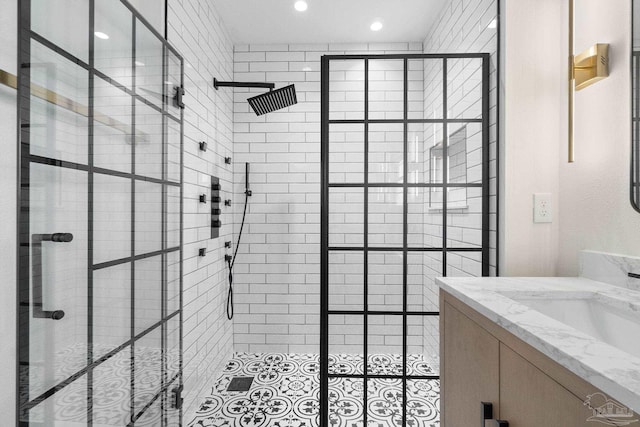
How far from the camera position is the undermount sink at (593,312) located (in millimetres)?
1042

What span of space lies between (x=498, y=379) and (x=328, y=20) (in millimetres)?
2644

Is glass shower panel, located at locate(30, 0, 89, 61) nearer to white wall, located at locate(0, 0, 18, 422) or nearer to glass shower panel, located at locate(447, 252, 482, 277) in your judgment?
white wall, located at locate(0, 0, 18, 422)

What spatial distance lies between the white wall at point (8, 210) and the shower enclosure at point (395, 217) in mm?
1247

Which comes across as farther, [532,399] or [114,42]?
[114,42]

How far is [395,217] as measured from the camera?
1.79 m

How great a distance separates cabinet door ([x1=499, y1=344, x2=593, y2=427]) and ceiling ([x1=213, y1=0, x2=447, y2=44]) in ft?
8.07

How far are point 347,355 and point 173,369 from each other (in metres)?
0.94

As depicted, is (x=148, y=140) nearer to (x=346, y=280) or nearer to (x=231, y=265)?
(x=346, y=280)

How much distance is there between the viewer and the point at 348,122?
181 cm

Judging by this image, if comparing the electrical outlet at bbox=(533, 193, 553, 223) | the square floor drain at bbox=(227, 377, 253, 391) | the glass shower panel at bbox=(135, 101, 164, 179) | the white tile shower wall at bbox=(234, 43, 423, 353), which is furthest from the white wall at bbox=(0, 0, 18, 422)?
the white tile shower wall at bbox=(234, 43, 423, 353)

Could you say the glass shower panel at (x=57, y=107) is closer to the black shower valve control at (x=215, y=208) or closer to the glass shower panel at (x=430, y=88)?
the black shower valve control at (x=215, y=208)

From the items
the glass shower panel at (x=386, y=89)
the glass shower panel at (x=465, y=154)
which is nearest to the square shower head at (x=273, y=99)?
the glass shower panel at (x=386, y=89)

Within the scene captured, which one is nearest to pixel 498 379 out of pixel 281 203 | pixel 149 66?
pixel 149 66

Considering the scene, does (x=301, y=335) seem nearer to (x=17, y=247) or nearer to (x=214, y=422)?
(x=214, y=422)
